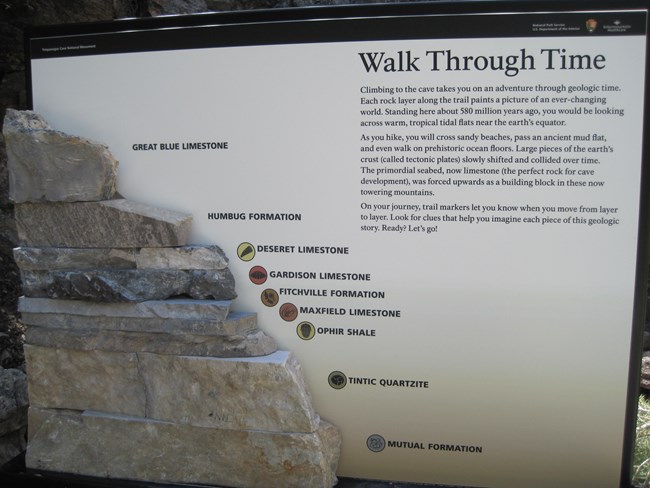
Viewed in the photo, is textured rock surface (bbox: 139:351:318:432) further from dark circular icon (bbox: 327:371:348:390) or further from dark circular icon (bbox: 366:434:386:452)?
dark circular icon (bbox: 366:434:386:452)

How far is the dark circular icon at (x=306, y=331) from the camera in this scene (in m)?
2.43

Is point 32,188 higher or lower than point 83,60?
lower

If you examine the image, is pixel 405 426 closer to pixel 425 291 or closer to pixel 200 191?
pixel 425 291

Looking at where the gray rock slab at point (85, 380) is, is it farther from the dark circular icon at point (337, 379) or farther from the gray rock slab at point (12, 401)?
the dark circular icon at point (337, 379)

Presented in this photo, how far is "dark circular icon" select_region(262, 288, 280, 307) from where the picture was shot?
95.8 inches

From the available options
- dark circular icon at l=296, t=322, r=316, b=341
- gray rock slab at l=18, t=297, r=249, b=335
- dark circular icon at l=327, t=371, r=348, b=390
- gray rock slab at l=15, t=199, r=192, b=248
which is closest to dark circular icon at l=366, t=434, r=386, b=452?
dark circular icon at l=327, t=371, r=348, b=390

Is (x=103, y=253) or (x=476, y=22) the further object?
(x=103, y=253)

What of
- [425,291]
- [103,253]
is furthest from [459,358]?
[103,253]

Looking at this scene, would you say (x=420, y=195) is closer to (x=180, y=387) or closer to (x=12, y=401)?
(x=180, y=387)

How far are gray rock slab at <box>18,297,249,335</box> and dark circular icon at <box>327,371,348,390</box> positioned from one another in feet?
1.52

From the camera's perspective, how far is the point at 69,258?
8.01ft

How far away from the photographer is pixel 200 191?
2439 millimetres

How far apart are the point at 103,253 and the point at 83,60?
39.5 inches

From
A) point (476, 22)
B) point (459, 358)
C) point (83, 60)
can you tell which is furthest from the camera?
point (83, 60)
